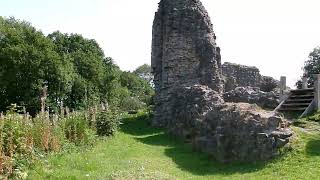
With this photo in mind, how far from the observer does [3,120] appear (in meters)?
12.3

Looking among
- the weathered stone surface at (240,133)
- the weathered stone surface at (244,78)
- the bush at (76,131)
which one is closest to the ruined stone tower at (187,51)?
the weathered stone surface at (244,78)

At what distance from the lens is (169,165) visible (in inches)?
651

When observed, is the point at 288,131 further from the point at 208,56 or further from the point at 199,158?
the point at 208,56

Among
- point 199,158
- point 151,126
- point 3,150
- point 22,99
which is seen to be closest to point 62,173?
point 3,150

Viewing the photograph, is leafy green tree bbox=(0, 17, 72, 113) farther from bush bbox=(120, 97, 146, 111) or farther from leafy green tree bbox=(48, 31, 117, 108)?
bush bbox=(120, 97, 146, 111)

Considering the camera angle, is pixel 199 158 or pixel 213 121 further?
pixel 213 121

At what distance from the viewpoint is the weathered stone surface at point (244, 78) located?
4138 centimetres

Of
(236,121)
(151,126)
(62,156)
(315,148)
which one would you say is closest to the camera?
(62,156)

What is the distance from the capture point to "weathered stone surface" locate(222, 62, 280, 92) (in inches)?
1629

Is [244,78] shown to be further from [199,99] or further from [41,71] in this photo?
[41,71]

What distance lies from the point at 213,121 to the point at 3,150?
10.9 m

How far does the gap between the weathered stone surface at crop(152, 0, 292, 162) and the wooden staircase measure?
3.53 meters

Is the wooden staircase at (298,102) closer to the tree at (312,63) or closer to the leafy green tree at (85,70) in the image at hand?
the tree at (312,63)

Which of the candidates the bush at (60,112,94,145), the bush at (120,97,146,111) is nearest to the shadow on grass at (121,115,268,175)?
the bush at (60,112,94,145)
